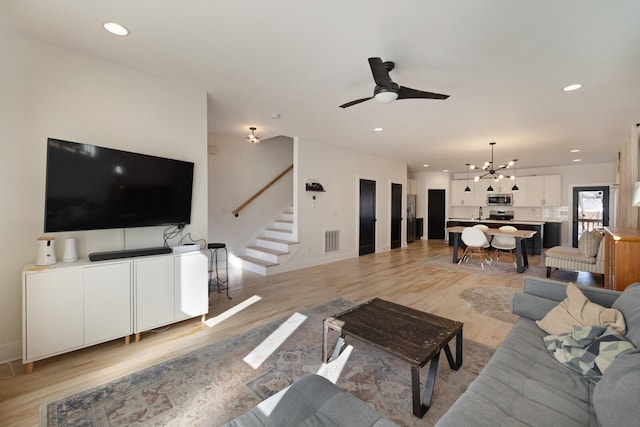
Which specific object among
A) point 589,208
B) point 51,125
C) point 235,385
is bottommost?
point 235,385

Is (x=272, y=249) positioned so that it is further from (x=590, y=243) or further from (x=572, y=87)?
(x=590, y=243)

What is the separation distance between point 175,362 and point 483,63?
403 cm

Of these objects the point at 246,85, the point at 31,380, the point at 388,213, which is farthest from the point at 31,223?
the point at 388,213

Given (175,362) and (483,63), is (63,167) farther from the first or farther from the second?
(483,63)

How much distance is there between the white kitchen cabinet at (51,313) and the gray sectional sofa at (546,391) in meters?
2.87

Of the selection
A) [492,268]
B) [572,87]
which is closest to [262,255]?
[492,268]

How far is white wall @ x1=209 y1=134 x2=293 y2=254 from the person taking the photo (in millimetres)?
5961

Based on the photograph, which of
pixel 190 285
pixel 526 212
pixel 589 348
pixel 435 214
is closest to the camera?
pixel 589 348

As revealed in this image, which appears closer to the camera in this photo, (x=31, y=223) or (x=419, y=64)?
(x=31, y=223)

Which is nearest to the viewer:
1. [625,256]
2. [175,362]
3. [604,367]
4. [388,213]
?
[604,367]

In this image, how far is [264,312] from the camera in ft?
11.4

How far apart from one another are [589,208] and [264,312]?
33.7 feet

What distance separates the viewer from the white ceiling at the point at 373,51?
205 cm

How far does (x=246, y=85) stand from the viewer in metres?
3.34
